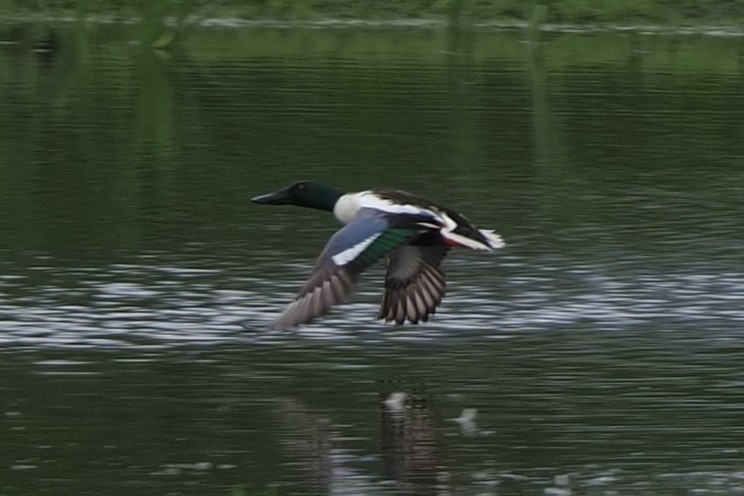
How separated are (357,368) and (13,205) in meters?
5.46

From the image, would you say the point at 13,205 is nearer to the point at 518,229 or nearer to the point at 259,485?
the point at 518,229

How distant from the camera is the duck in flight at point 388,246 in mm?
9664

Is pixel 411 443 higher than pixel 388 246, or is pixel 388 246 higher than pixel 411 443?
pixel 388 246

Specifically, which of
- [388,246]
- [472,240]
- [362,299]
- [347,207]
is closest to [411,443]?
[388,246]

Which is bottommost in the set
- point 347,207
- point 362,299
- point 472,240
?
point 362,299

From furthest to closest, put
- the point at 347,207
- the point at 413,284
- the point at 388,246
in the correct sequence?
the point at 413,284
the point at 347,207
the point at 388,246

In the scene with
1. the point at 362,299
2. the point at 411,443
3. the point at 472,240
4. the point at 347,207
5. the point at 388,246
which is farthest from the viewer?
the point at 362,299

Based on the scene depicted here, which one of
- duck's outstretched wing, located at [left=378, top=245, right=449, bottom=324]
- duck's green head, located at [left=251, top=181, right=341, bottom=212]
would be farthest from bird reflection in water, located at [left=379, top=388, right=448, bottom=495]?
duck's green head, located at [left=251, top=181, right=341, bottom=212]

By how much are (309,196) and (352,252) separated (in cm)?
182

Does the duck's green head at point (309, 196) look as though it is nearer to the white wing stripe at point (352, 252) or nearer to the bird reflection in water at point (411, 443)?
the white wing stripe at point (352, 252)

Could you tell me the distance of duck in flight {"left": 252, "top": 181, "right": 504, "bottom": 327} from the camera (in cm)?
966

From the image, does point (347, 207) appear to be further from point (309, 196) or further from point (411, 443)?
point (411, 443)

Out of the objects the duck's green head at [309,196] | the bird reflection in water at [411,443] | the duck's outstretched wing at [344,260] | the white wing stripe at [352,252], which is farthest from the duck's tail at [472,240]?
the duck's green head at [309,196]

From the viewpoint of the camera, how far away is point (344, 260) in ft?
32.2
